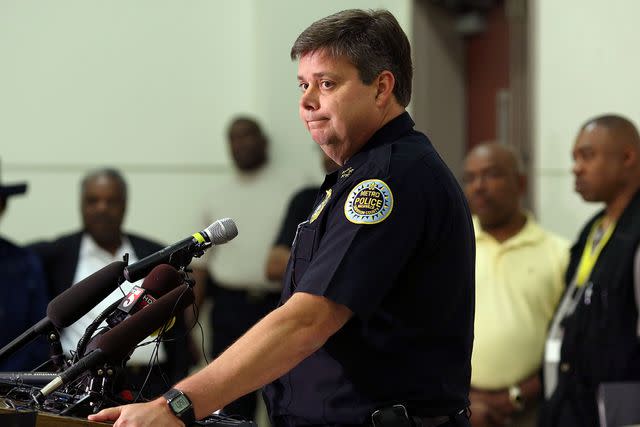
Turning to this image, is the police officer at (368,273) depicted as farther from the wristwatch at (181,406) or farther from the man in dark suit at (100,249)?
the man in dark suit at (100,249)

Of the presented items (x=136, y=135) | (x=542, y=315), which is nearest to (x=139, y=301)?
(x=542, y=315)

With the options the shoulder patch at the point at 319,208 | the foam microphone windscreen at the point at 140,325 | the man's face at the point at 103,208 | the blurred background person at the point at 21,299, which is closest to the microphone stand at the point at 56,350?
the foam microphone windscreen at the point at 140,325

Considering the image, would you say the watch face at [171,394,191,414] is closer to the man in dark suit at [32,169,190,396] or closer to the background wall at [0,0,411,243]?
the man in dark suit at [32,169,190,396]

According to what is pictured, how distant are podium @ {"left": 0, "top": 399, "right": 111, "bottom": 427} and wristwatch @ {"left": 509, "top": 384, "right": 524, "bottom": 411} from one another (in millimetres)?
2672

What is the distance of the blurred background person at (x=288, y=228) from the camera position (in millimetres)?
5777

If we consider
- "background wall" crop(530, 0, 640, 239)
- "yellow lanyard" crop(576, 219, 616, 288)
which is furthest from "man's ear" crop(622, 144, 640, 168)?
"background wall" crop(530, 0, 640, 239)

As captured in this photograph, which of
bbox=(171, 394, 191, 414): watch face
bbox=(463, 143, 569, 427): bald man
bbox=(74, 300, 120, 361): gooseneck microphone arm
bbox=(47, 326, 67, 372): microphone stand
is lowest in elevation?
bbox=(463, 143, 569, 427): bald man

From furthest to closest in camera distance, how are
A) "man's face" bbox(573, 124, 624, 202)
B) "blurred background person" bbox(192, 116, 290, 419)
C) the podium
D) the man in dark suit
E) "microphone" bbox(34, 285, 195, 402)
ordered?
"blurred background person" bbox(192, 116, 290, 419) → the man in dark suit → "man's face" bbox(573, 124, 624, 202) → "microphone" bbox(34, 285, 195, 402) → the podium

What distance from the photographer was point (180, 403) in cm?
209

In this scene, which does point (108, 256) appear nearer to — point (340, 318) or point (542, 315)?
point (542, 315)

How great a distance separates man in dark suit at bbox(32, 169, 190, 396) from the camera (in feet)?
16.4

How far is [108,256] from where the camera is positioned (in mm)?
5219

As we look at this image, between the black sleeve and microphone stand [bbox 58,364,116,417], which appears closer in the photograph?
microphone stand [bbox 58,364,116,417]

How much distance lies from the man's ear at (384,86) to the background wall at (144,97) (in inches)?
157
